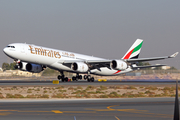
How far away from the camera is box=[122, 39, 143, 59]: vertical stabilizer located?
65.6 m

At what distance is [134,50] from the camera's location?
6644 cm

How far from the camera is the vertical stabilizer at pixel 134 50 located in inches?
Result: 2584

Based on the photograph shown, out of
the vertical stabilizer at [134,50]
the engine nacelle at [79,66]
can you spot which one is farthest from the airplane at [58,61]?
the vertical stabilizer at [134,50]

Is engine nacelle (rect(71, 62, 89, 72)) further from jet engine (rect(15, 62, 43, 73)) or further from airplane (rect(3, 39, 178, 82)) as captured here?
jet engine (rect(15, 62, 43, 73))

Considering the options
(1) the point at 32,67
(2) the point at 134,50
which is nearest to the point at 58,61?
(1) the point at 32,67

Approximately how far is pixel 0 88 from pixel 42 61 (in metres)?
9.90

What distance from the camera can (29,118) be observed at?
1405 cm

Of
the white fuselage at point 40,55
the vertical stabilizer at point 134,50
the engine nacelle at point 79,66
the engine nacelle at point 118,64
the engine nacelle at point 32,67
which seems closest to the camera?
the white fuselage at point 40,55

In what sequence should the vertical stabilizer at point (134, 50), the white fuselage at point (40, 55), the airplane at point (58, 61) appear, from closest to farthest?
the white fuselage at point (40, 55) → the airplane at point (58, 61) → the vertical stabilizer at point (134, 50)

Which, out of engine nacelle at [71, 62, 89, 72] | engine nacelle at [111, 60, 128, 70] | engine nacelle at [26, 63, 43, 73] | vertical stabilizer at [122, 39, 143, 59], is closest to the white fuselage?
engine nacelle at [71, 62, 89, 72]

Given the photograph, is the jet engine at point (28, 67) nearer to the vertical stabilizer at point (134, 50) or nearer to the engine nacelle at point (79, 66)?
the engine nacelle at point (79, 66)

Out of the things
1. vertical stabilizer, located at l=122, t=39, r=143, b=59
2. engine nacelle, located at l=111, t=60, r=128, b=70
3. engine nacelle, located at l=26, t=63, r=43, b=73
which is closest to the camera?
engine nacelle, located at l=111, t=60, r=128, b=70

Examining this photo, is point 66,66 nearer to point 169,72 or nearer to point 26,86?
point 26,86

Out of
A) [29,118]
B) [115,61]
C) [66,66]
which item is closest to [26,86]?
Answer: [66,66]
